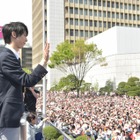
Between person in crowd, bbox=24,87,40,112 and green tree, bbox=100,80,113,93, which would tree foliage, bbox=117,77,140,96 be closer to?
green tree, bbox=100,80,113,93

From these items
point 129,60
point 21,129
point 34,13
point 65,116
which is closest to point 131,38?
point 129,60

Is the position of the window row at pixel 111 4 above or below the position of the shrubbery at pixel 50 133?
above

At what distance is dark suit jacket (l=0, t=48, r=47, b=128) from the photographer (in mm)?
2223

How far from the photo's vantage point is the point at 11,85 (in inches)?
→ 89.5

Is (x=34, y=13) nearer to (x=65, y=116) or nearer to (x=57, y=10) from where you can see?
(x=57, y=10)

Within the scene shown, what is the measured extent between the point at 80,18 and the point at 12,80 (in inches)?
3365

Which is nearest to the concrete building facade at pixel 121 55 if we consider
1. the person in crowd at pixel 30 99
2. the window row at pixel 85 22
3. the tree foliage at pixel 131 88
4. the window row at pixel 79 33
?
the tree foliage at pixel 131 88

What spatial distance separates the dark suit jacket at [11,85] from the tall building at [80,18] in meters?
78.4

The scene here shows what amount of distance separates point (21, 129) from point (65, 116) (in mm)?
17254

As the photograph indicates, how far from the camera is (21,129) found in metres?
2.44

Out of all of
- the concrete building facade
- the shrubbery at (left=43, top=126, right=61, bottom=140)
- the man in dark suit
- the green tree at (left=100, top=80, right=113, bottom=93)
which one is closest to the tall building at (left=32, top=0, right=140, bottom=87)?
the concrete building facade

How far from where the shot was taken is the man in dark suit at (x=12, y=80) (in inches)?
87.7

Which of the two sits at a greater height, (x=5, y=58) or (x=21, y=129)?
(x=5, y=58)

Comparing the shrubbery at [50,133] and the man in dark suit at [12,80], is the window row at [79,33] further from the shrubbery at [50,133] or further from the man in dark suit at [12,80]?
the man in dark suit at [12,80]
